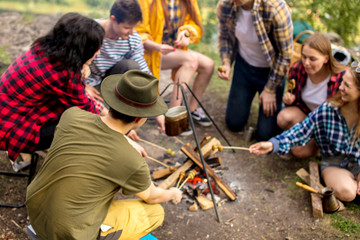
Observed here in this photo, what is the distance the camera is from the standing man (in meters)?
3.45

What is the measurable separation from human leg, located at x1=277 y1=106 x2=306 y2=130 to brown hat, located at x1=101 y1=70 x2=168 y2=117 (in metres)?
2.18

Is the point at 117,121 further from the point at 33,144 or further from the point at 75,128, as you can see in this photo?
the point at 33,144

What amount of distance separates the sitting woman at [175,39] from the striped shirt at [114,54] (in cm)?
21

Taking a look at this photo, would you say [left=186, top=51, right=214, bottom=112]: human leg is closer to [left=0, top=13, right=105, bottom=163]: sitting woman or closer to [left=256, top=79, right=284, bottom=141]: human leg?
[left=256, top=79, right=284, bottom=141]: human leg

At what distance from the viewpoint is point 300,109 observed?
3.76 meters

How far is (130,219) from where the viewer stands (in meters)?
2.24

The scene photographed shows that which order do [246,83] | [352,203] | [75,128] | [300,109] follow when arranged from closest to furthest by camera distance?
[75,128] → [352,203] → [300,109] → [246,83]

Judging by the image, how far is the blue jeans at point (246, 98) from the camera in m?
4.04

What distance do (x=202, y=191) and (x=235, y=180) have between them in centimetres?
48

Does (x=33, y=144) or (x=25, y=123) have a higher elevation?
(x=25, y=123)

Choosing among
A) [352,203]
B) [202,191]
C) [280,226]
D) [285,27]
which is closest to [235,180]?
[202,191]

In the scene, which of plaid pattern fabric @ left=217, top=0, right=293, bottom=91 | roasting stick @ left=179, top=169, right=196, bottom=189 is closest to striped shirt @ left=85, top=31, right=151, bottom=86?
plaid pattern fabric @ left=217, top=0, right=293, bottom=91

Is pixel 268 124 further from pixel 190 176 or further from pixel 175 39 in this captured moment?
pixel 175 39

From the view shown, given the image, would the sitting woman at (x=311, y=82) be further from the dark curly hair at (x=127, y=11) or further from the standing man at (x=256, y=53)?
the dark curly hair at (x=127, y=11)
